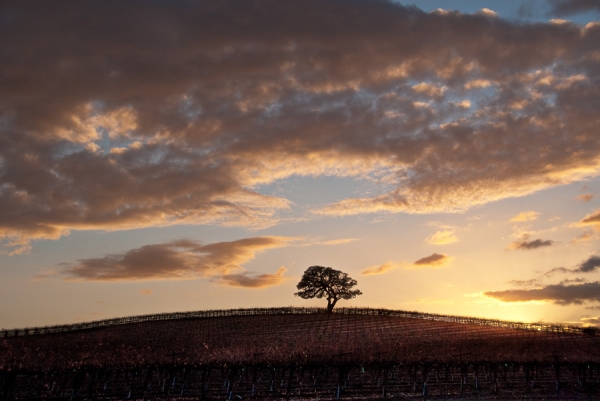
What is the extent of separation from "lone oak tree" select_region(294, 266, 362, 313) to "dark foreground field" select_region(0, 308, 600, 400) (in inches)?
887

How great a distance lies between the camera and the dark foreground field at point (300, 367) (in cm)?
4709

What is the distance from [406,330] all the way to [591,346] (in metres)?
25.7

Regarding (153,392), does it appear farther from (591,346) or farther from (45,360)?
(591,346)

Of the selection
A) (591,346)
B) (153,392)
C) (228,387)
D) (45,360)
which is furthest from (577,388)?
(45,360)

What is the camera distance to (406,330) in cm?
8631

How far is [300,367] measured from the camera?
4944cm

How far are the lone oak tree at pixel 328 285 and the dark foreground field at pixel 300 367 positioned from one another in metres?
22.5

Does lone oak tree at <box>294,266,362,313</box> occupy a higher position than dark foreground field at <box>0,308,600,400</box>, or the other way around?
lone oak tree at <box>294,266,362,313</box>

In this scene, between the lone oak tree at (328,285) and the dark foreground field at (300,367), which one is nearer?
the dark foreground field at (300,367)

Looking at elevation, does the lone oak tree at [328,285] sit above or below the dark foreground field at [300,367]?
above

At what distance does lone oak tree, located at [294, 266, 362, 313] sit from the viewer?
108 metres

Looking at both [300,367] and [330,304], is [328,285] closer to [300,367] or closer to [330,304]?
[330,304]

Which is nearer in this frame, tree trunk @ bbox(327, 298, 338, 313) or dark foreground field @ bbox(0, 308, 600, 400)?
dark foreground field @ bbox(0, 308, 600, 400)

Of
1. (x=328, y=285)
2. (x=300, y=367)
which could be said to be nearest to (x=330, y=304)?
(x=328, y=285)
